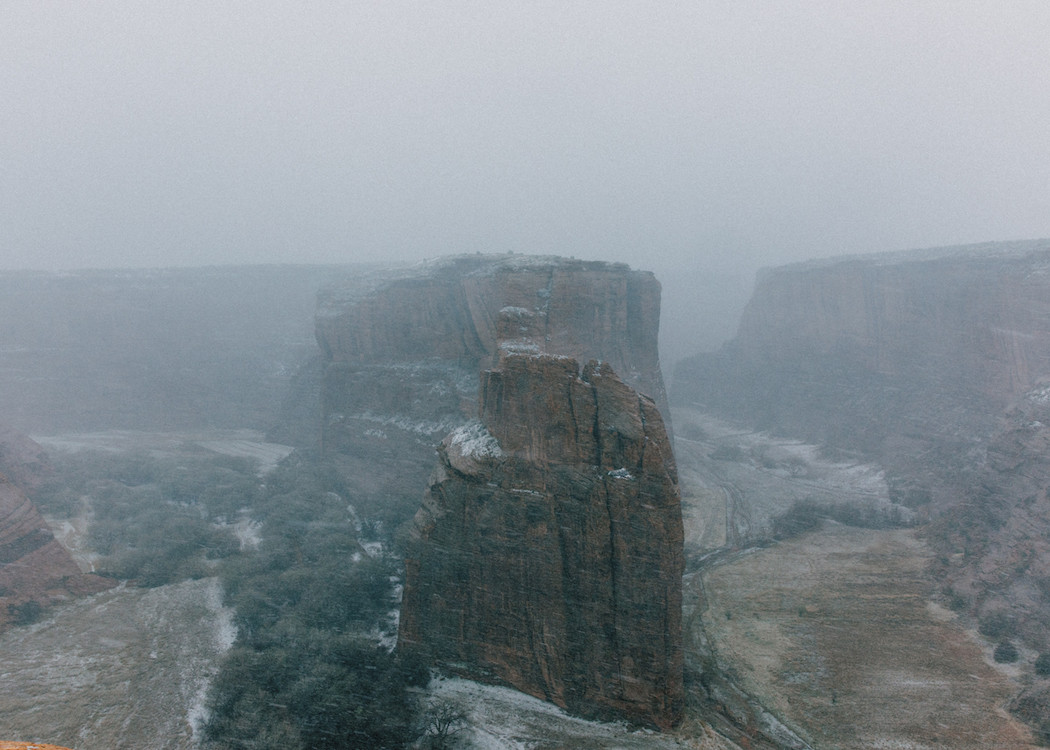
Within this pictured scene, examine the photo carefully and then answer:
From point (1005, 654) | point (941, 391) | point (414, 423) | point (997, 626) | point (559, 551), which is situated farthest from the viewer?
point (941, 391)

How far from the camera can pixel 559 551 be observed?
1351cm

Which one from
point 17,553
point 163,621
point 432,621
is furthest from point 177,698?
point 17,553

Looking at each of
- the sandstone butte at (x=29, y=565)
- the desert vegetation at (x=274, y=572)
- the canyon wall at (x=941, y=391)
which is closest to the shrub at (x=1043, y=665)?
the canyon wall at (x=941, y=391)

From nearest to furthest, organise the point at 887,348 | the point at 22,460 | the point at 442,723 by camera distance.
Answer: the point at 442,723, the point at 22,460, the point at 887,348

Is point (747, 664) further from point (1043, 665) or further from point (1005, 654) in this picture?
point (1043, 665)

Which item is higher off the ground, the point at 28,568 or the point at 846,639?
the point at 28,568

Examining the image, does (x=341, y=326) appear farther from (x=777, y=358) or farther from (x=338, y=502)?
(x=777, y=358)

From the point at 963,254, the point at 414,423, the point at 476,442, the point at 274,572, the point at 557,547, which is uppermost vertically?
the point at 963,254

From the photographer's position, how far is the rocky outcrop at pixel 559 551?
12781 millimetres

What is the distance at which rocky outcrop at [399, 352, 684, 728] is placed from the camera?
41.9 ft

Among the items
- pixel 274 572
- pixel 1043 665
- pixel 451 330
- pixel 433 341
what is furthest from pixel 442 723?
pixel 433 341

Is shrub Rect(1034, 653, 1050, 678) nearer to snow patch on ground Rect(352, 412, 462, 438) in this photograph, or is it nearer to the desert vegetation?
the desert vegetation

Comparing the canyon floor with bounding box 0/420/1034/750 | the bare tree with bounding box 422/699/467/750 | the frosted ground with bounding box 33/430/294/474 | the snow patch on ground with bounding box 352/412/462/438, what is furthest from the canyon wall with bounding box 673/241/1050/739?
the frosted ground with bounding box 33/430/294/474

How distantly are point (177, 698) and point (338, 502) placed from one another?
13.9 meters
